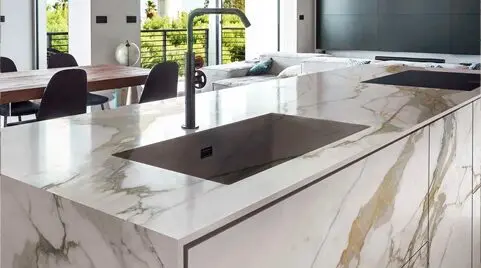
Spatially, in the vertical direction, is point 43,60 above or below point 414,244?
above

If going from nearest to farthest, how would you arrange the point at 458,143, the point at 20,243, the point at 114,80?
the point at 20,243, the point at 458,143, the point at 114,80

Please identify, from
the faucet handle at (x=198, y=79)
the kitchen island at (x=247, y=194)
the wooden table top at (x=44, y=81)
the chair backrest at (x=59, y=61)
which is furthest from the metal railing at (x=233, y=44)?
the faucet handle at (x=198, y=79)

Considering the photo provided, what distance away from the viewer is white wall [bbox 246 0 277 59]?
9.30 m

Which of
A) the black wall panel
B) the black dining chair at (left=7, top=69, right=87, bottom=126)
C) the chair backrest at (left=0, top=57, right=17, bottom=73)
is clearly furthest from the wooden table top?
the black wall panel

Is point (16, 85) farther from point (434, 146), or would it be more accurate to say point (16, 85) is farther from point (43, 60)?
point (43, 60)

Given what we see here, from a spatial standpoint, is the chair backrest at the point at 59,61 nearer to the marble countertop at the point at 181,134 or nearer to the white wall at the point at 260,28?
the marble countertop at the point at 181,134

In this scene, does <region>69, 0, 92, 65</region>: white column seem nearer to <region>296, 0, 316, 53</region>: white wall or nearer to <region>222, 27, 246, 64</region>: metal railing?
<region>222, 27, 246, 64</region>: metal railing

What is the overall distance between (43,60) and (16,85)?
389cm

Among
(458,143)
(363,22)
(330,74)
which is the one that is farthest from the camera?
(363,22)

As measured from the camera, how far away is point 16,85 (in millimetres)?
3717

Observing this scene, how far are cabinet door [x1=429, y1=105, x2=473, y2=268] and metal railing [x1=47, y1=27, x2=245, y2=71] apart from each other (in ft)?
17.3

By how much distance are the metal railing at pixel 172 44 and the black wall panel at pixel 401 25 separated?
136 cm

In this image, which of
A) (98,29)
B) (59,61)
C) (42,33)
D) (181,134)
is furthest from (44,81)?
(42,33)

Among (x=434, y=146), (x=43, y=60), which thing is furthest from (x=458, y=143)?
(x=43, y=60)
